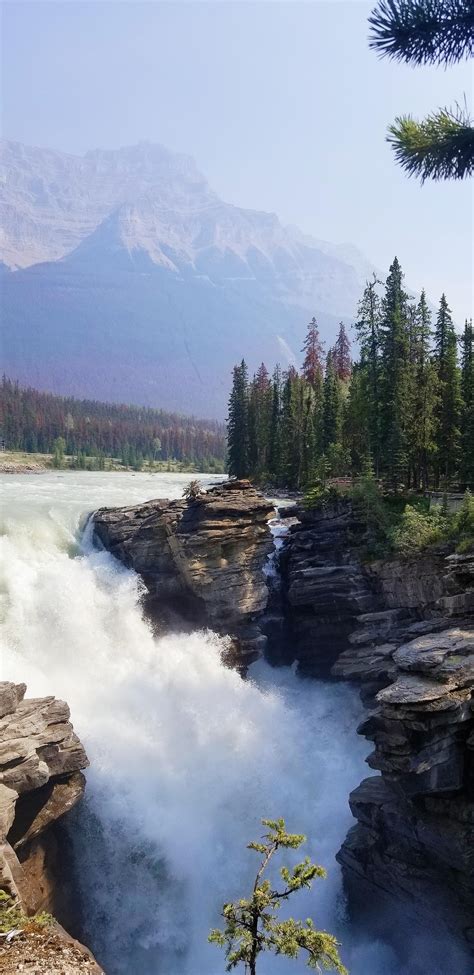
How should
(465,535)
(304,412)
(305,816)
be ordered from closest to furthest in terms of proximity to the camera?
1. (305,816)
2. (465,535)
3. (304,412)

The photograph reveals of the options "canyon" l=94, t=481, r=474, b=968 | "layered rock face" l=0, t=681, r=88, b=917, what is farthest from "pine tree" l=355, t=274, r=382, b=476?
"layered rock face" l=0, t=681, r=88, b=917

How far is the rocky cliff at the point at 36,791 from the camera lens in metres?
16.9

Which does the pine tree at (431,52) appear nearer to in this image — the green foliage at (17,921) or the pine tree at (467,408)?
the green foliage at (17,921)

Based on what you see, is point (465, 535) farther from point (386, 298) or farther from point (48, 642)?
point (386, 298)

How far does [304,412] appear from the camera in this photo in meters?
68.1

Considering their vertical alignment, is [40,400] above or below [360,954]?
above

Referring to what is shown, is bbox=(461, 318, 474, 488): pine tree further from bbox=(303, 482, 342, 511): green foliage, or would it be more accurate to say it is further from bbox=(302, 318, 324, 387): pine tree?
bbox=(302, 318, 324, 387): pine tree

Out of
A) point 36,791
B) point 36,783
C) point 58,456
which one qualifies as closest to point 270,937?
point 36,783

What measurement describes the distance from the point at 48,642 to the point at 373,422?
28813 millimetres

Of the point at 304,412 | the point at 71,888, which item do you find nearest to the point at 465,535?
the point at 71,888

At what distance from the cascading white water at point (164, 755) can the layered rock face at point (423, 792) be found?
232 centimetres

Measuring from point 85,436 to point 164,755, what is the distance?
125 metres

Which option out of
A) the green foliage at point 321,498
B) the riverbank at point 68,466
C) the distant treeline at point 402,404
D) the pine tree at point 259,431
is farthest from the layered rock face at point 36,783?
the riverbank at point 68,466

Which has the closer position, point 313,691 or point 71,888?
point 71,888
